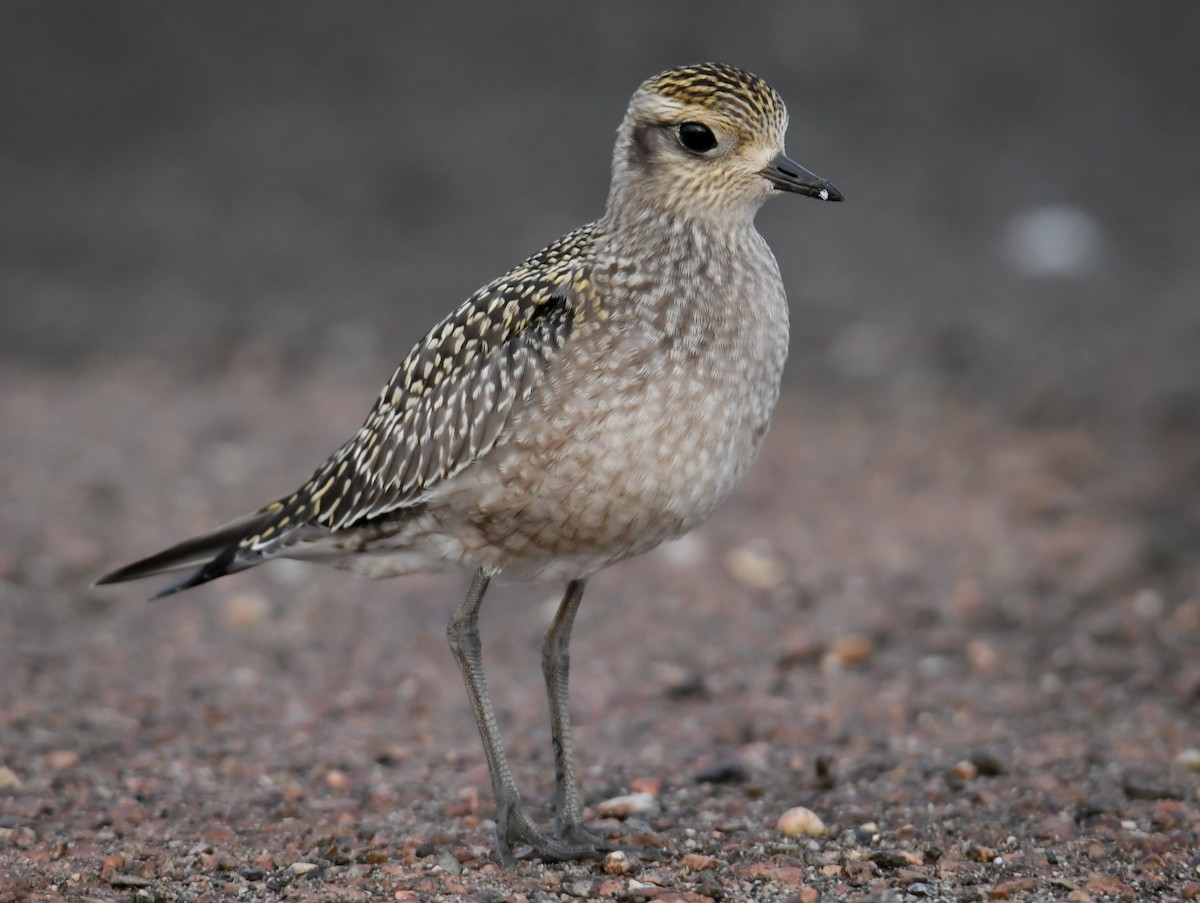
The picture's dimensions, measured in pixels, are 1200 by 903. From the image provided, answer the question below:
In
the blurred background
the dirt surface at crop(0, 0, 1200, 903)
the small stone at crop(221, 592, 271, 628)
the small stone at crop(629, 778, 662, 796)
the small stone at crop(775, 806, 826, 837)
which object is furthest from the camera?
the blurred background

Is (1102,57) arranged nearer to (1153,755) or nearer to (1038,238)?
(1038,238)

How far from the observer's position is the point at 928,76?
16.1 metres

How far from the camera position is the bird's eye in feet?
19.2

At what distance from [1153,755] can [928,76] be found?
34.3 feet

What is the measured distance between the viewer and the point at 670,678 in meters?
8.42

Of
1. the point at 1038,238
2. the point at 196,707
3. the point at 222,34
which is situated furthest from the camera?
the point at 222,34

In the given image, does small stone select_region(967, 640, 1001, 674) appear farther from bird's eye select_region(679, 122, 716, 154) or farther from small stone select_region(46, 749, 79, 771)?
small stone select_region(46, 749, 79, 771)

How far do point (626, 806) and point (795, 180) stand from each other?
2601 mm

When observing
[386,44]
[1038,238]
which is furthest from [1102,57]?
[386,44]

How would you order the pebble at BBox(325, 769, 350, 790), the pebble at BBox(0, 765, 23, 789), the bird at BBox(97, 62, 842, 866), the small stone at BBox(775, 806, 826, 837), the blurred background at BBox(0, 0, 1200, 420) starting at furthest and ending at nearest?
1. the blurred background at BBox(0, 0, 1200, 420)
2. the pebble at BBox(325, 769, 350, 790)
3. the pebble at BBox(0, 765, 23, 789)
4. the small stone at BBox(775, 806, 826, 837)
5. the bird at BBox(97, 62, 842, 866)

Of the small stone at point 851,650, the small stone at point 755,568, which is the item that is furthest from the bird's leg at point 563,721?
the small stone at point 755,568

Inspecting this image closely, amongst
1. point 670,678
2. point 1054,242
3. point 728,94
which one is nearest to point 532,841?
point 670,678

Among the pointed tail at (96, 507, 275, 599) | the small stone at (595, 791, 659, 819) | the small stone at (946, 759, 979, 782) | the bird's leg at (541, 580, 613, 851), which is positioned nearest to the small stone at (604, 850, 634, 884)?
the bird's leg at (541, 580, 613, 851)

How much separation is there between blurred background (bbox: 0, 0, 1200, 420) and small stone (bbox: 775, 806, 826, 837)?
6.29 m
